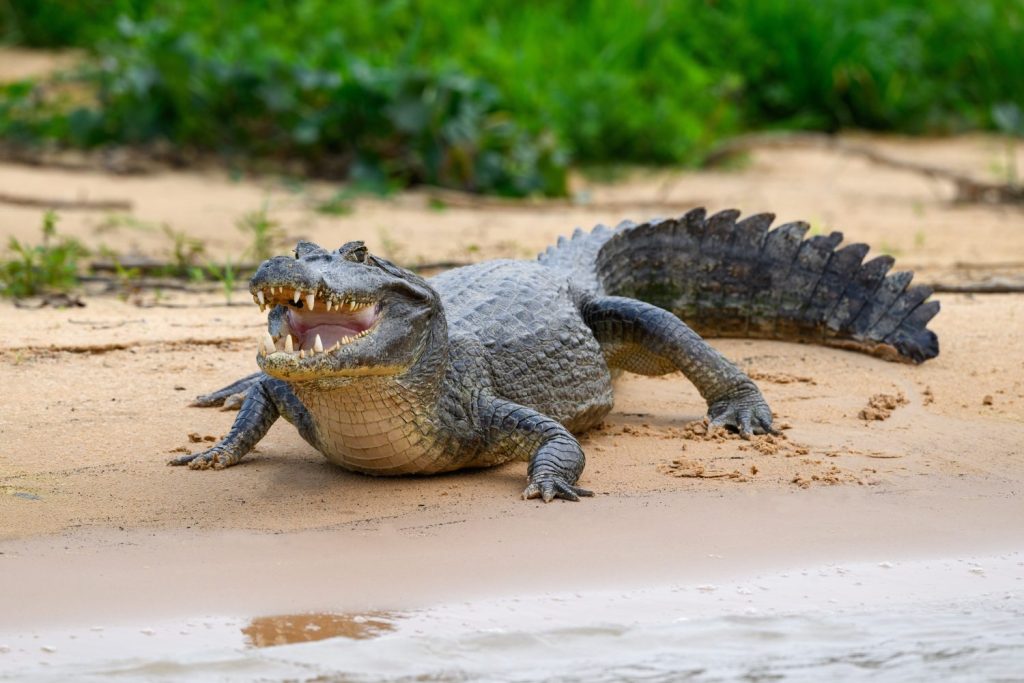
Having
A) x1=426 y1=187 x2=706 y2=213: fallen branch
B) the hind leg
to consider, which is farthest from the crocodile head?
x1=426 y1=187 x2=706 y2=213: fallen branch

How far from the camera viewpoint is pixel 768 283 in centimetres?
586

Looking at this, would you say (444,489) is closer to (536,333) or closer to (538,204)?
(536,333)

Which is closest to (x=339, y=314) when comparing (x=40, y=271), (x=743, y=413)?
(x=743, y=413)

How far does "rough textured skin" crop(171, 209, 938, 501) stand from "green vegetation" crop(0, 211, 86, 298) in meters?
1.81

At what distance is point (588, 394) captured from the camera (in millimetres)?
4746

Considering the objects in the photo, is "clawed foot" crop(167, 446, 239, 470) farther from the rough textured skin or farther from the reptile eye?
the reptile eye

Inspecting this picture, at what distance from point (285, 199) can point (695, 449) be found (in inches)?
202

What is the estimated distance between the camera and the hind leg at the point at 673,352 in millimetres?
4891

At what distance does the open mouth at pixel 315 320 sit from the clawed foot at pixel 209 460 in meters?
0.64

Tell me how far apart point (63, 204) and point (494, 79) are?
3.17 m

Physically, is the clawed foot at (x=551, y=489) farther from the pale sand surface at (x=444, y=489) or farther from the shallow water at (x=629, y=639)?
the shallow water at (x=629, y=639)

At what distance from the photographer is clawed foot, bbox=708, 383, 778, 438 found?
188 inches

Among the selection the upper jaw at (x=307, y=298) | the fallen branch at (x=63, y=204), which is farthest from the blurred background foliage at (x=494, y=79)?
the upper jaw at (x=307, y=298)

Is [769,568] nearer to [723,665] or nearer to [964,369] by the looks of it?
[723,665]
